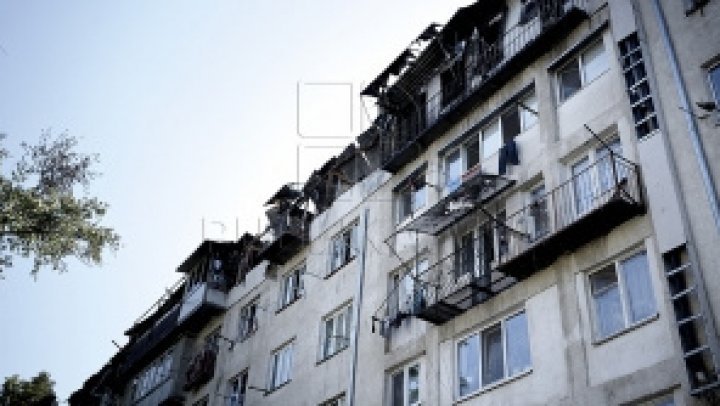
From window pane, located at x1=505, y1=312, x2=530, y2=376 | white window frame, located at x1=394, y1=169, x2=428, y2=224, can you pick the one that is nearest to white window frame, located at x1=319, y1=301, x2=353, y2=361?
white window frame, located at x1=394, y1=169, x2=428, y2=224

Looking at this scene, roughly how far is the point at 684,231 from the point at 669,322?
5.32 feet

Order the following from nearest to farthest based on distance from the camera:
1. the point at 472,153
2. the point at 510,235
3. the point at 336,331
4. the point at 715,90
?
the point at 715,90
the point at 510,235
the point at 472,153
the point at 336,331

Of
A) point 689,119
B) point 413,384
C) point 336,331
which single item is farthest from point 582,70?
point 336,331

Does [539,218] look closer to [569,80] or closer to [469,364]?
[469,364]

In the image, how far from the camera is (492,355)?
17.1m

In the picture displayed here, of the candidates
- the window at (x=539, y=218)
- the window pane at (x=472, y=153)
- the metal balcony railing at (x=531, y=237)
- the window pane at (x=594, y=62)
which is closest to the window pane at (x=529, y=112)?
the window pane at (x=594, y=62)

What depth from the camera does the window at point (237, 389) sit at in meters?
26.8

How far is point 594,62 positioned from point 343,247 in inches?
424

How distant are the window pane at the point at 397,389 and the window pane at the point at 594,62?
8674 millimetres

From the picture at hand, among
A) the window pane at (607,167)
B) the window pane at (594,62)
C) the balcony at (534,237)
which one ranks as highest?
the window pane at (594,62)

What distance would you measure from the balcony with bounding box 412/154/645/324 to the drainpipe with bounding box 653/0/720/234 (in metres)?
1.53

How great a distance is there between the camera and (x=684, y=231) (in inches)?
528

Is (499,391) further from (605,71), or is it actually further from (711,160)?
(605,71)

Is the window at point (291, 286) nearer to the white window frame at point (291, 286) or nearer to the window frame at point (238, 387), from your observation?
the white window frame at point (291, 286)
